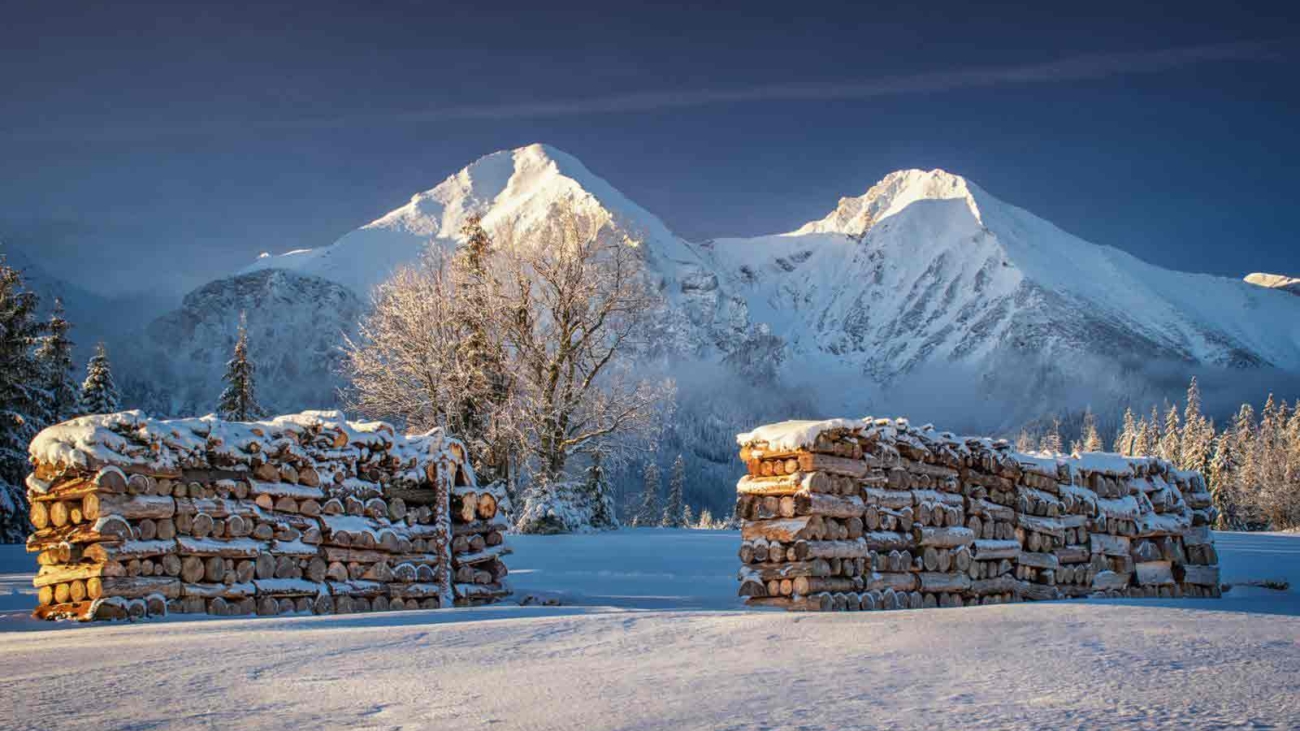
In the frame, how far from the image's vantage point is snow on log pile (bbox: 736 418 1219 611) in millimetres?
10422

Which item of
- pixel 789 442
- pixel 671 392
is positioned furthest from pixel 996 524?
pixel 671 392

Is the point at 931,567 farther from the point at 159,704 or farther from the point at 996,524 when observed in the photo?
the point at 159,704

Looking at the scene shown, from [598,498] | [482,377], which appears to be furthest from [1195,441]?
[482,377]

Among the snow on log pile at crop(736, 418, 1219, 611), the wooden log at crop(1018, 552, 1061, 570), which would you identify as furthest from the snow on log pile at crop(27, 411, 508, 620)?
the wooden log at crop(1018, 552, 1061, 570)

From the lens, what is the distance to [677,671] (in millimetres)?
5145

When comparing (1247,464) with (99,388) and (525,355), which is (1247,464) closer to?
(525,355)

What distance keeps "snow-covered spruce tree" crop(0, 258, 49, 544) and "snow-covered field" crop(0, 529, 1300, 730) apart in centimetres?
2254

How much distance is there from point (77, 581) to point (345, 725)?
21.7 feet

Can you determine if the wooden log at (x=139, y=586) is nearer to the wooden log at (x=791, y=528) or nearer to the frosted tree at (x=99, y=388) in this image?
the wooden log at (x=791, y=528)

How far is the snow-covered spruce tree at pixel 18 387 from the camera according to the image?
2720 cm

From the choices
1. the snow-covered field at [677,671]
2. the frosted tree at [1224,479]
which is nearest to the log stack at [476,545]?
the snow-covered field at [677,671]

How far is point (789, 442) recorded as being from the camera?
1042 cm

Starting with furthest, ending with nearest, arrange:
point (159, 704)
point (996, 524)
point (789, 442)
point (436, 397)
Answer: point (436, 397), point (996, 524), point (789, 442), point (159, 704)

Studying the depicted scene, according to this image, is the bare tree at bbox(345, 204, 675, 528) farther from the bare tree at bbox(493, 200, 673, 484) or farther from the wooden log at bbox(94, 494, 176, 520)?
the wooden log at bbox(94, 494, 176, 520)
